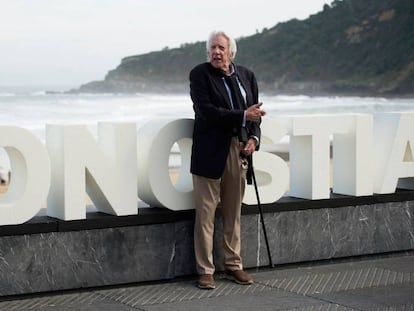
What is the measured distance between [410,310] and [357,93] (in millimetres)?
50050

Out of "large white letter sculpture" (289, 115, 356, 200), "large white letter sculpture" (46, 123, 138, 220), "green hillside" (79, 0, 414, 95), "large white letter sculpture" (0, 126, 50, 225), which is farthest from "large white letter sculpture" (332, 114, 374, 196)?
"green hillside" (79, 0, 414, 95)

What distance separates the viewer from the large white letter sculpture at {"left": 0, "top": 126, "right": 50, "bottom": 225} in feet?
18.9

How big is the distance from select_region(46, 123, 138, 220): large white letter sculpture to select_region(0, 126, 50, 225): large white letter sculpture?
0.13m

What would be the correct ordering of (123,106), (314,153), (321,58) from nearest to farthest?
(314,153)
(123,106)
(321,58)

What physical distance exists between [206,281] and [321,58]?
5723cm

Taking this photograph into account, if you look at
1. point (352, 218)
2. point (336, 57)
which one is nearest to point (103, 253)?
point (352, 218)

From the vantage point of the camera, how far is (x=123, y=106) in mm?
45250

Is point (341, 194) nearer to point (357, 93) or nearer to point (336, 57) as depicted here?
point (357, 93)

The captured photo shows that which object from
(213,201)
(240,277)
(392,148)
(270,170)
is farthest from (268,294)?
(392,148)

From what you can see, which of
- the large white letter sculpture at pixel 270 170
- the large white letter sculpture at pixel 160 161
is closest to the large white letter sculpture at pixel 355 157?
the large white letter sculpture at pixel 270 170

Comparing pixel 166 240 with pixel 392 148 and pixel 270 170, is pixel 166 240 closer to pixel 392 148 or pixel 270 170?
pixel 270 170

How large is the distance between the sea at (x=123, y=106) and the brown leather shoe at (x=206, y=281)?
23960 millimetres

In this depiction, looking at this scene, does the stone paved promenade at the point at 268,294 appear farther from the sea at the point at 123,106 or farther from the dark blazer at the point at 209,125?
the sea at the point at 123,106

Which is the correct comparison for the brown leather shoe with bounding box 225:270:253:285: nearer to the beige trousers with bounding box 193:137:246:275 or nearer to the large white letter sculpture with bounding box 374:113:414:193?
the beige trousers with bounding box 193:137:246:275
